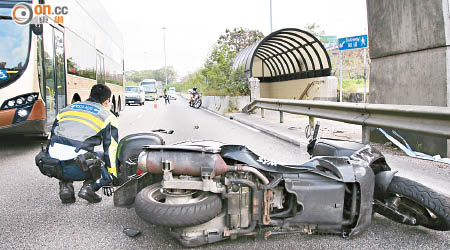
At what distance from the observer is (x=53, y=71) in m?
8.71

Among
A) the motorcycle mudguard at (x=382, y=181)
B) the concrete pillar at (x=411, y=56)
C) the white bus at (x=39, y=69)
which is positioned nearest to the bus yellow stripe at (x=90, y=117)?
the motorcycle mudguard at (x=382, y=181)

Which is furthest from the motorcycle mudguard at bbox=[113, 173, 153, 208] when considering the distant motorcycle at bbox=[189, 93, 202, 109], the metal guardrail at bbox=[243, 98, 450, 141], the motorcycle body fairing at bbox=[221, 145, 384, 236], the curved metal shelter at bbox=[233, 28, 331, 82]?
the distant motorcycle at bbox=[189, 93, 202, 109]

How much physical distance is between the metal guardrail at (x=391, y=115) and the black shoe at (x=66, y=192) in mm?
4846

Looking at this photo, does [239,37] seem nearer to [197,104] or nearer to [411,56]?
[197,104]

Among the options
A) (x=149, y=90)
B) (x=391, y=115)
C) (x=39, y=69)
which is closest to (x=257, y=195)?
(x=391, y=115)

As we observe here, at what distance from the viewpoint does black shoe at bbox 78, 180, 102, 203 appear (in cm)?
407

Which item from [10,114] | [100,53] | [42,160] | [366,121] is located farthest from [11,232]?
[100,53]

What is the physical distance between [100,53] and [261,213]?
13480mm

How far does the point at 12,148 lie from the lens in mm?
8664

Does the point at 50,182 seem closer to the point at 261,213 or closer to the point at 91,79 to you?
the point at 261,213

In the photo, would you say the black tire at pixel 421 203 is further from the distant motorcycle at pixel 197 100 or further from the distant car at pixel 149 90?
the distant car at pixel 149 90

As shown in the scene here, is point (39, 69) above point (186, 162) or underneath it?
above

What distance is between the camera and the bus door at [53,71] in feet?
27.1

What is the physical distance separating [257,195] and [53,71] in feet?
24.4
